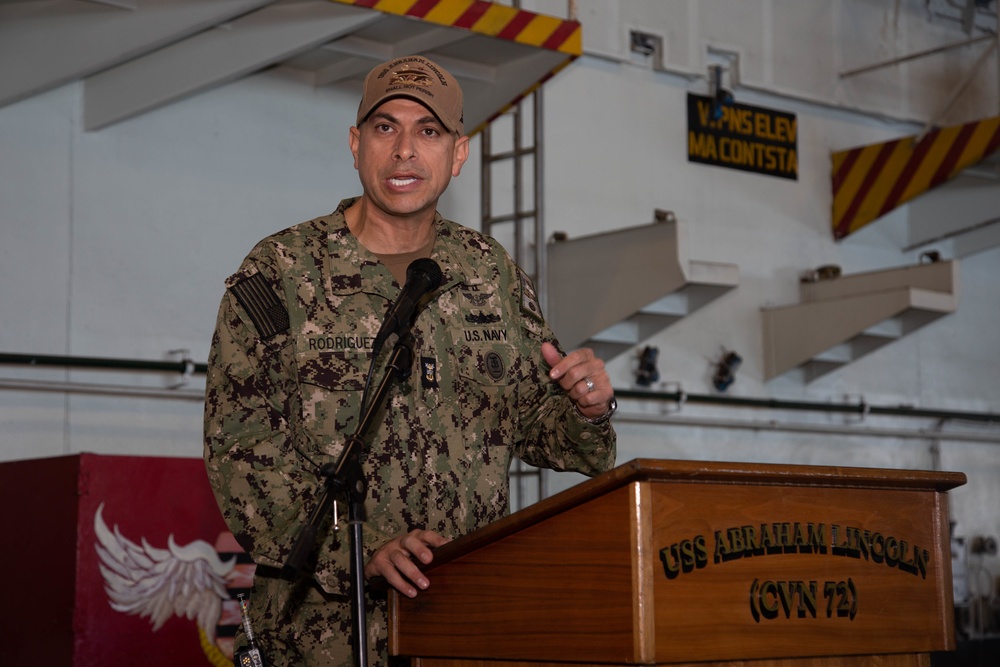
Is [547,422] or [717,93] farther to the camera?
[717,93]

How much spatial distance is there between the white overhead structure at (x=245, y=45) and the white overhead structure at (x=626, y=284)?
774mm

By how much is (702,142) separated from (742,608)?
455 centimetres

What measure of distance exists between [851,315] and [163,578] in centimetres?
347

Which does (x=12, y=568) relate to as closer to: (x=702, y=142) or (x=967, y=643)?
(x=702, y=142)

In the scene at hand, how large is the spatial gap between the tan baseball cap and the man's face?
17 millimetres

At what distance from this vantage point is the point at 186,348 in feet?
14.0

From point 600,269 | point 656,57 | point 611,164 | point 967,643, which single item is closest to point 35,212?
point 600,269

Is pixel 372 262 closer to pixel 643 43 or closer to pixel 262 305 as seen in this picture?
pixel 262 305

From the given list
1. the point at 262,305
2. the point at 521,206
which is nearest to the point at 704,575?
→ the point at 262,305

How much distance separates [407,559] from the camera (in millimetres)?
1737

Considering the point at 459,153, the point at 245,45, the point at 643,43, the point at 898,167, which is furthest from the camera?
the point at 898,167

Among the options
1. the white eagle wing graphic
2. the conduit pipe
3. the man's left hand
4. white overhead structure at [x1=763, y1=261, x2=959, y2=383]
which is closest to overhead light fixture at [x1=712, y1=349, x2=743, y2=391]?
the conduit pipe

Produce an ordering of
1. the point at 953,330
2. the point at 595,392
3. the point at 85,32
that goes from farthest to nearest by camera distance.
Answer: the point at 953,330, the point at 85,32, the point at 595,392

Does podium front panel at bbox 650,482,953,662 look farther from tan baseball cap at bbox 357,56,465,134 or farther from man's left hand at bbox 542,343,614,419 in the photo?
tan baseball cap at bbox 357,56,465,134
